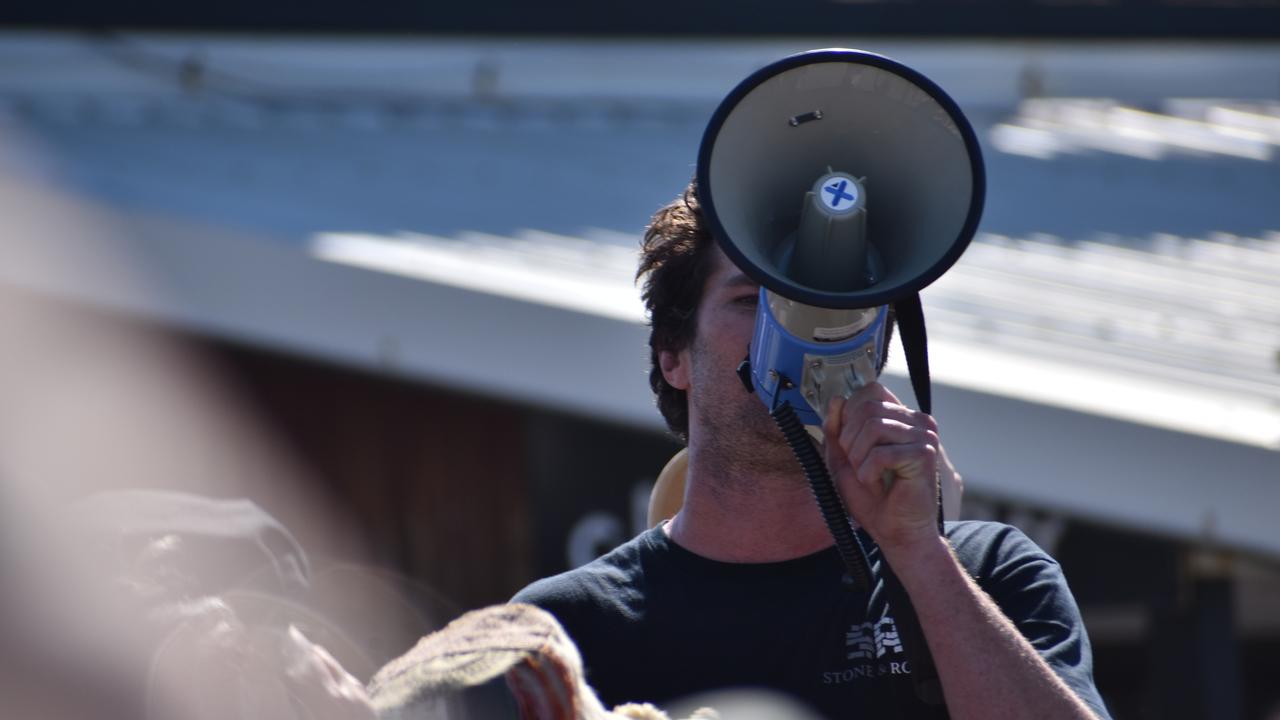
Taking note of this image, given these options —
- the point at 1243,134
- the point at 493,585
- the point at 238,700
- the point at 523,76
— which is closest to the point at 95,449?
the point at 493,585

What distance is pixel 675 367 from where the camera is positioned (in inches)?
84.6

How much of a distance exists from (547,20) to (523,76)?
327 millimetres

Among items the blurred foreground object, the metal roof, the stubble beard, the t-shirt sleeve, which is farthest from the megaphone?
→ the metal roof

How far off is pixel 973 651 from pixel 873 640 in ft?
0.73

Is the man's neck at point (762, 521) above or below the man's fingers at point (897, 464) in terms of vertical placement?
below

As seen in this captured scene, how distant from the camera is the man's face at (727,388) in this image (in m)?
1.95

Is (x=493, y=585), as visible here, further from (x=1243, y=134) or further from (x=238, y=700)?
(x=1243, y=134)

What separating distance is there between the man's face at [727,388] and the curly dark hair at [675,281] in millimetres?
40

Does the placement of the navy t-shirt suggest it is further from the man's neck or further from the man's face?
the man's face

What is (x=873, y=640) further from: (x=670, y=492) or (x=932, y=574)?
(x=670, y=492)

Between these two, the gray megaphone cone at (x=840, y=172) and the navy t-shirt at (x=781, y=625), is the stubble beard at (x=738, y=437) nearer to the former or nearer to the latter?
the navy t-shirt at (x=781, y=625)

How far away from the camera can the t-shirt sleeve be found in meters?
1.72

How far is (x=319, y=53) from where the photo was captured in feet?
26.2

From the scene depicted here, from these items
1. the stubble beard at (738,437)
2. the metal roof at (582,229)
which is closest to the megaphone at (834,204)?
the stubble beard at (738,437)
